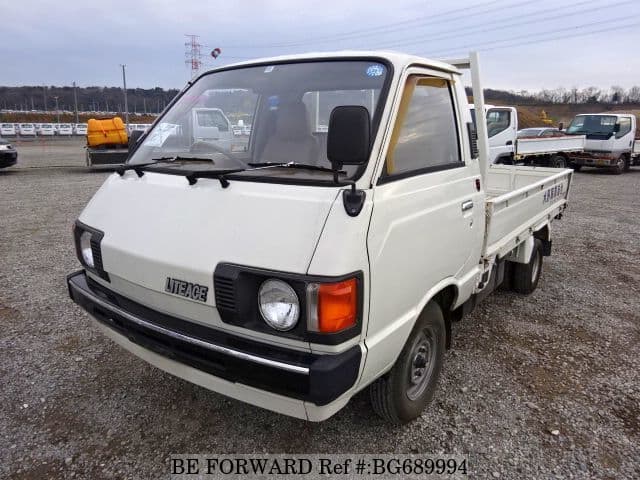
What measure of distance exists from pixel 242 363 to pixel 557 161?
16.9 m

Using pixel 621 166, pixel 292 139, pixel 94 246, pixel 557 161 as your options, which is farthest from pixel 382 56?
pixel 621 166

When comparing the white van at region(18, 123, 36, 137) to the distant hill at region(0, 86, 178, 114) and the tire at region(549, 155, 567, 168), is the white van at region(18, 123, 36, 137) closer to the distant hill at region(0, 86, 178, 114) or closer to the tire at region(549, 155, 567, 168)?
the distant hill at region(0, 86, 178, 114)

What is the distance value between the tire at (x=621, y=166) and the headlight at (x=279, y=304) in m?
19.3

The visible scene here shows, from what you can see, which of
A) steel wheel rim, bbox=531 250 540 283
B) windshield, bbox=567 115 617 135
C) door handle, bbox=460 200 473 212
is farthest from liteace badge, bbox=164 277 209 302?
windshield, bbox=567 115 617 135

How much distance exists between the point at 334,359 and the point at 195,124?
199 centimetres

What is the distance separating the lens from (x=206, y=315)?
2.18 meters

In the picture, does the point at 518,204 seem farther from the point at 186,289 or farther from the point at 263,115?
the point at 186,289

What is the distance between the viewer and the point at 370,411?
9.64 feet

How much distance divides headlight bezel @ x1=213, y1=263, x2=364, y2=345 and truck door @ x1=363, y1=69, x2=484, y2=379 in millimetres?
173

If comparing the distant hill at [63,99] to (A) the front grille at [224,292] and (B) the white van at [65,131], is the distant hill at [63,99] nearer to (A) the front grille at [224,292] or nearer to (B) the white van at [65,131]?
(B) the white van at [65,131]

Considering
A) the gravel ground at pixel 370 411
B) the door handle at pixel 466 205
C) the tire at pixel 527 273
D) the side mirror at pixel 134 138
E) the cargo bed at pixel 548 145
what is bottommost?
the gravel ground at pixel 370 411

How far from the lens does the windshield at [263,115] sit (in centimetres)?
257

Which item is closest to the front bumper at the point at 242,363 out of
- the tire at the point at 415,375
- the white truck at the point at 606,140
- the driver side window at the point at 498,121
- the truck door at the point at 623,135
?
the tire at the point at 415,375

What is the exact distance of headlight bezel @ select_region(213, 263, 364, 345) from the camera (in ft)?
6.33
